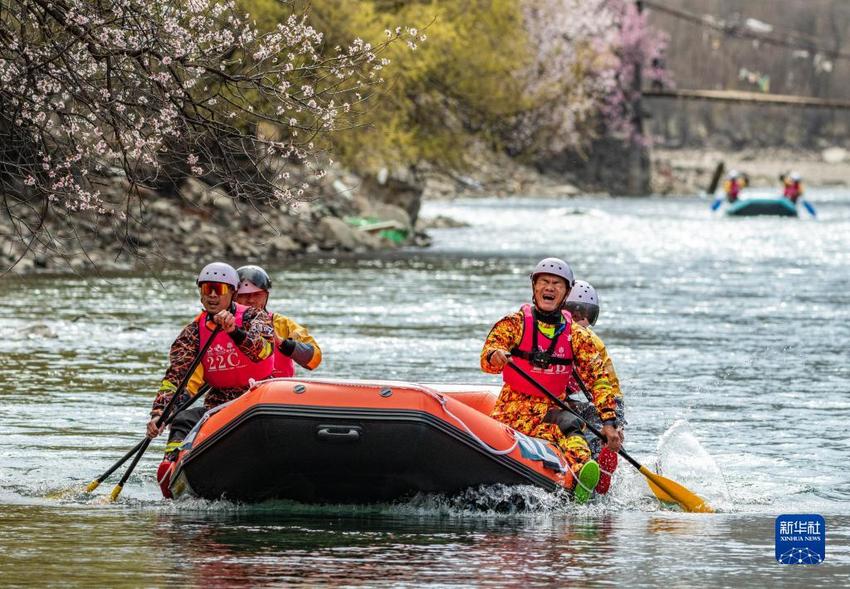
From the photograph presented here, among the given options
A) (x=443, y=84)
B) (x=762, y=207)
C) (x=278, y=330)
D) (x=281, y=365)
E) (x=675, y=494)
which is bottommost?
(x=675, y=494)

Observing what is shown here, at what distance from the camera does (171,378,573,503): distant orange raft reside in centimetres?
951

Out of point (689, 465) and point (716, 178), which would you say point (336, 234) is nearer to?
point (689, 465)

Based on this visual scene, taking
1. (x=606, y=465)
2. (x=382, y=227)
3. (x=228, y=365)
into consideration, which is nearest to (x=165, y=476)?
(x=228, y=365)

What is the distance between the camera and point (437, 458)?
31.8ft

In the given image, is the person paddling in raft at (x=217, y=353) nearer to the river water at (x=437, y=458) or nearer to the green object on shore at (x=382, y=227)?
the river water at (x=437, y=458)

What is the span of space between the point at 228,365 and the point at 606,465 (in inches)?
92.0

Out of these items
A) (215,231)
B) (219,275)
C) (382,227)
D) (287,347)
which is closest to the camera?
(219,275)

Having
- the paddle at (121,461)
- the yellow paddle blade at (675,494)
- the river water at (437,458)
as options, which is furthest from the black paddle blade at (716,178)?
the paddle at (121,461)

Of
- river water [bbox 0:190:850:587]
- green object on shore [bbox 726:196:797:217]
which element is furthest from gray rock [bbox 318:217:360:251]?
green object on shore [bbox 726:196:797:217]

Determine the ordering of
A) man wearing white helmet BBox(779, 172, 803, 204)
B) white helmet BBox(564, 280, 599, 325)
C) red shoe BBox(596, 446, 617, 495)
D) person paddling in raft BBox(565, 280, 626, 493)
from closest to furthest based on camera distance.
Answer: person paddling in raft BBox(565, 280, 626, 493) < red shoe BBox(596, 446, 617, 495) < white helmet BBox(564, 280, 599, 325) < man wearing white helmet BBox(779, 172, 803, 204)

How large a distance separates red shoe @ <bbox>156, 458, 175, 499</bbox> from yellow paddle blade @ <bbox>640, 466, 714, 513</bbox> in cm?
276

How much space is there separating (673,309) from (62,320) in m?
8.38

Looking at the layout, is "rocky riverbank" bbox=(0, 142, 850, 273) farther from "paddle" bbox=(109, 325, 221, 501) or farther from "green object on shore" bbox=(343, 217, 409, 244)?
"paddle" bbox=(109, 325, 221, 501)

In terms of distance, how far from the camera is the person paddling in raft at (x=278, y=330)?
35.9 ft
